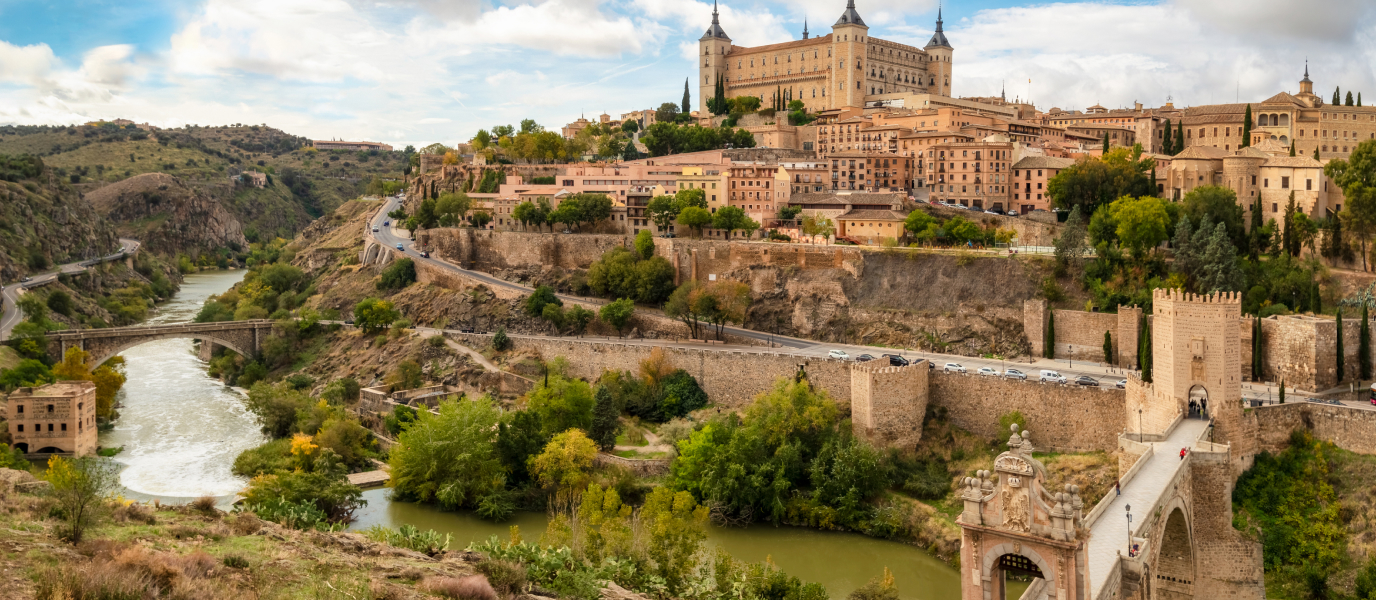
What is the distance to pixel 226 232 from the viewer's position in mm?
111688

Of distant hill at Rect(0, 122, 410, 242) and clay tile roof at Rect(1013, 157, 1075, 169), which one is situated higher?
distant hill at Rect(0, 122, 410, 242)

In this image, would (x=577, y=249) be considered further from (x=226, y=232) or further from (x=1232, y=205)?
(x=226, y=232)

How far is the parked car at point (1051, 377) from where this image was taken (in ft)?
109

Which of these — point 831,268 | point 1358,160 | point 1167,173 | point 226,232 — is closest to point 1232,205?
point 1358,160

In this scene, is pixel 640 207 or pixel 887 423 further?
pixel 640 207

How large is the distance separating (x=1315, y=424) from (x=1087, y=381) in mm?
6136

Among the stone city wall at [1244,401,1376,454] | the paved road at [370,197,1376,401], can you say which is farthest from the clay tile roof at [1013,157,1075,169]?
the stone city wall at [1244,401,1376,454]

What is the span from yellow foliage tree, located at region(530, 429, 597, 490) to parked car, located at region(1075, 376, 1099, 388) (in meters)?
15.3

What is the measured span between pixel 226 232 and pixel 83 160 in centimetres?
2592

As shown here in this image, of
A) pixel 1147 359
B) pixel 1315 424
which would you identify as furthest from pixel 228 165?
pixel 1315 424

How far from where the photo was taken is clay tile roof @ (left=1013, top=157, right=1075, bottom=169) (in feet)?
173

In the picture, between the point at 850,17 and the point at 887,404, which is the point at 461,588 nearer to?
the point at 887,404

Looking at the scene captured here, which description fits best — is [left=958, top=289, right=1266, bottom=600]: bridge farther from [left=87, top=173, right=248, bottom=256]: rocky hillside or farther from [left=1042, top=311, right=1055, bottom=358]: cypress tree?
[left=87, top=173, right=248, bottom=256]: rocky hillside

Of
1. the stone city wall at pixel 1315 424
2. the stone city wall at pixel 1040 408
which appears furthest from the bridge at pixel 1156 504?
the stone city wall at pixel 1040 408
